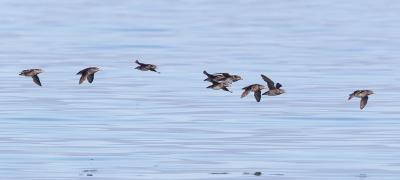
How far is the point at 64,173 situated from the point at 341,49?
37.1m

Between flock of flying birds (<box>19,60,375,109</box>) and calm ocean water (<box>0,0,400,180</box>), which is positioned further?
flock of flying birds (<box>19,60,375,109</box>)

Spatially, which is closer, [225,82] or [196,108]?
[225,82]

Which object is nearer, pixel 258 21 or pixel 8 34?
pixel 8 34

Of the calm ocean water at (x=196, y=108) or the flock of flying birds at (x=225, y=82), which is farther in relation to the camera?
the flock of flying birds at (x=225, y=82)

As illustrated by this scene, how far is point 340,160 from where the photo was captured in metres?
22.3

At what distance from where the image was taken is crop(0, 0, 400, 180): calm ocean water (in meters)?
21.9

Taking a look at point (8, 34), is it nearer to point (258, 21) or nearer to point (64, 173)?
point (258, 21)

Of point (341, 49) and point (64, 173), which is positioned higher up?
point (341, 49)

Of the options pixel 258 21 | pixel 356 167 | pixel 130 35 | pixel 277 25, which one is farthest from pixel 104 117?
pixel 258 21

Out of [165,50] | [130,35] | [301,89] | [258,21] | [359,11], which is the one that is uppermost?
[359,11]

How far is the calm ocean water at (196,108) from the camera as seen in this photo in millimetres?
21859

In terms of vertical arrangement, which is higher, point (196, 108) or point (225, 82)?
point (196, 108)

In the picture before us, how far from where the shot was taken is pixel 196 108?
3103 cm

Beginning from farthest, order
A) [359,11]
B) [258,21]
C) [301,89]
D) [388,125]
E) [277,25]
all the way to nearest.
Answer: [359,11]
[258,21]
[277,25]
[301,89]
[388,125]
